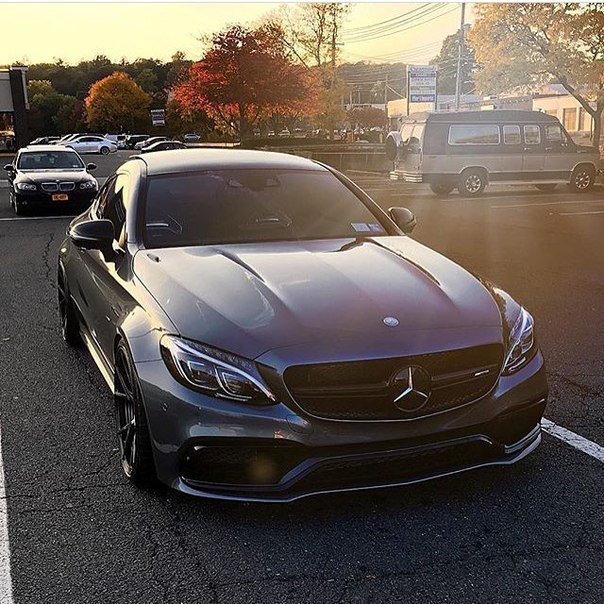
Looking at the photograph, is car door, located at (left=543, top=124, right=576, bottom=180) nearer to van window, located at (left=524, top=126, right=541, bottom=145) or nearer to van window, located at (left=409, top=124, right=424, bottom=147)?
van window, located at (left=524, top=126, right=541, bottom=145)

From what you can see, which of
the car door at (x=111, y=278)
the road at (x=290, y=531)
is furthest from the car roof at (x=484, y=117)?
the car door at (x=111, y=278)

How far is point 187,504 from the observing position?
130 inches

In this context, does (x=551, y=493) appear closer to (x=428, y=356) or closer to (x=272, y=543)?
(x=428, y=356)

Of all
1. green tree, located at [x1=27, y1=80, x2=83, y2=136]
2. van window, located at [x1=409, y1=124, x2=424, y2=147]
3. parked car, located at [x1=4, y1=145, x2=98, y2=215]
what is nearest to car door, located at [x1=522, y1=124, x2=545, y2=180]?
van window, located at [x1=409, y1=124, x2=424, y2=147]

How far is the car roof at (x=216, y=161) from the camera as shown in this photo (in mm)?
4695

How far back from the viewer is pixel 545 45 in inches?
1036

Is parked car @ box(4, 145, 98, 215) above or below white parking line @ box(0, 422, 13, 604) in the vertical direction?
above

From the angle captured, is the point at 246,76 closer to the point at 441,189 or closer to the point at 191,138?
the point at 441,189

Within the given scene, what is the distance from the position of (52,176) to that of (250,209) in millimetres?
12084

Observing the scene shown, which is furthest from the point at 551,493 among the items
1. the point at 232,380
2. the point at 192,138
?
the point at 192,138

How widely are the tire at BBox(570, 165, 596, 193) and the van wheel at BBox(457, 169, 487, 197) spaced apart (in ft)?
9.23

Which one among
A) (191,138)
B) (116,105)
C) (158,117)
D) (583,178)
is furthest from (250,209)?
(116,105)

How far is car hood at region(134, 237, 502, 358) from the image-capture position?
3.04 meters

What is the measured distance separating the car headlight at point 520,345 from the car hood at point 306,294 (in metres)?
0.12
